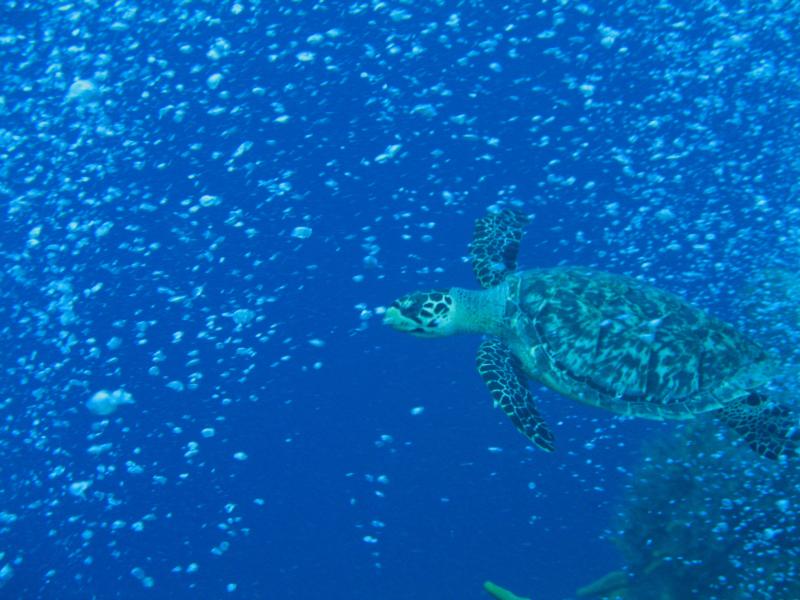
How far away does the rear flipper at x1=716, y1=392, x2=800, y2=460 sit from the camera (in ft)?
13.9

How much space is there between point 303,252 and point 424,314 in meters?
7.23

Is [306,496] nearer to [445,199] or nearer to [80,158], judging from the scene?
[445,199]

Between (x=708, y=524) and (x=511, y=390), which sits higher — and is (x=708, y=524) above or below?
below

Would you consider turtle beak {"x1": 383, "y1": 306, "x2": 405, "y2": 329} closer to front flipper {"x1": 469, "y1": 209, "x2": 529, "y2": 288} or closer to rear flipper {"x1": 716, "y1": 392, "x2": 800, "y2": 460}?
front flipper {"x1": 469, "y1": 209, "x2": 529, "y2": 288}

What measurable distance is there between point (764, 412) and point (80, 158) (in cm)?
1691

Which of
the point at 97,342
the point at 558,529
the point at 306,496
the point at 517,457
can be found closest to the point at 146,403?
the point at 97,342

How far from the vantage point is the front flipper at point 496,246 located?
19.0ft

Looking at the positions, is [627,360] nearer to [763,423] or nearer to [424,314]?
[763,423]

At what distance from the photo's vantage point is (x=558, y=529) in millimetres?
12133

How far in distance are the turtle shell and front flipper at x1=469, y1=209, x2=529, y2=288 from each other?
39.4 inches

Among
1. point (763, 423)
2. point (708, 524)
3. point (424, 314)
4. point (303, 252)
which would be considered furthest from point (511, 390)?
point (303, 252)

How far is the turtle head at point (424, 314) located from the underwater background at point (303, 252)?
426 cm

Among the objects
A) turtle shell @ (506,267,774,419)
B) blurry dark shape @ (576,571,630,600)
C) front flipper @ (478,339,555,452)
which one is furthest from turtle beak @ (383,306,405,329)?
blurry dark shape @ (576,571,630,600)

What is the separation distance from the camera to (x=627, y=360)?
4438 mm
